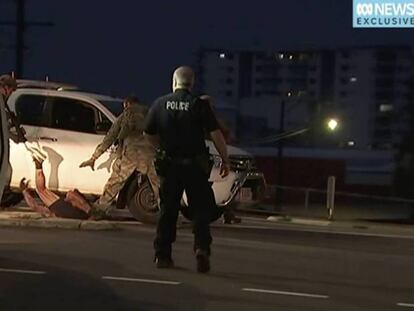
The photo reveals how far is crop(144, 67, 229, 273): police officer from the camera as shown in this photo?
27.2ft

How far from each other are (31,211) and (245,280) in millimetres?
5622

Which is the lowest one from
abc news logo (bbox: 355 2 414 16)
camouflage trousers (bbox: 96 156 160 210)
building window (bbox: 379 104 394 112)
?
camouflage trousers (bbox: 96 156 160 210)

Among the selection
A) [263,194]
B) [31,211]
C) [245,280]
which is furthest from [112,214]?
[245,280]

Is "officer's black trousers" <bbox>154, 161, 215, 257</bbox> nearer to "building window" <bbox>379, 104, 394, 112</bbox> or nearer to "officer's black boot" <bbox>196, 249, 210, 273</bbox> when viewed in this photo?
"officer's black boot" <bbox>196, 249, 210, 273</bbox>

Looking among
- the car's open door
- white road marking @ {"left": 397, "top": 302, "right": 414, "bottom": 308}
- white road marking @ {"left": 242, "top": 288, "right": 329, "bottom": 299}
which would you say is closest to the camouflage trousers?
white road marking @ {"left": 242, "top": 288, "right": 329, "bottom": 299}

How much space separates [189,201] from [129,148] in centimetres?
375

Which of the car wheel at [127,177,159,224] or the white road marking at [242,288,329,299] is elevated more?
the car wheel at [127,177,159,224]

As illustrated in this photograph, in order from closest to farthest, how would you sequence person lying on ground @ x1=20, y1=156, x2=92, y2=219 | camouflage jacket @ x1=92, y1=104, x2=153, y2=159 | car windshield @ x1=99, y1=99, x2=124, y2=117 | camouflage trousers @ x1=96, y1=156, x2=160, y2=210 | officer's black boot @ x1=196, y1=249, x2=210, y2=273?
officer's black boot @ x1=196, y1=249, x2=210, y2=273
camouflage jacket @ x1=92, y1=104, x2=153, y2=159
camouflage trousers @ x1=96, y1=156, x2=160, y2=210
person lying on ground @ x1=20, y1=156, x2=92, y2=219
car windshield @ x1=99, y1=99, x2=124, y2=117

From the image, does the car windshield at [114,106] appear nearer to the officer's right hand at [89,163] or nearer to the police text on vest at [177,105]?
the officer's right hand at [89,163]

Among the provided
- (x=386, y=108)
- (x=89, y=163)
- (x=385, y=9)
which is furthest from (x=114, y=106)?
(x=386, y=108)

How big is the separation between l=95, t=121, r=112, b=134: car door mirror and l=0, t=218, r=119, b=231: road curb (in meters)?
1.66

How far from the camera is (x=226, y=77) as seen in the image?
7069 cm

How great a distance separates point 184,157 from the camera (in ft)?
27.3

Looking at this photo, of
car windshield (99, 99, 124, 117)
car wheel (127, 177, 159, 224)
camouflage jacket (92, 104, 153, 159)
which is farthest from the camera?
car windshield (99, 99, 124, 117)
